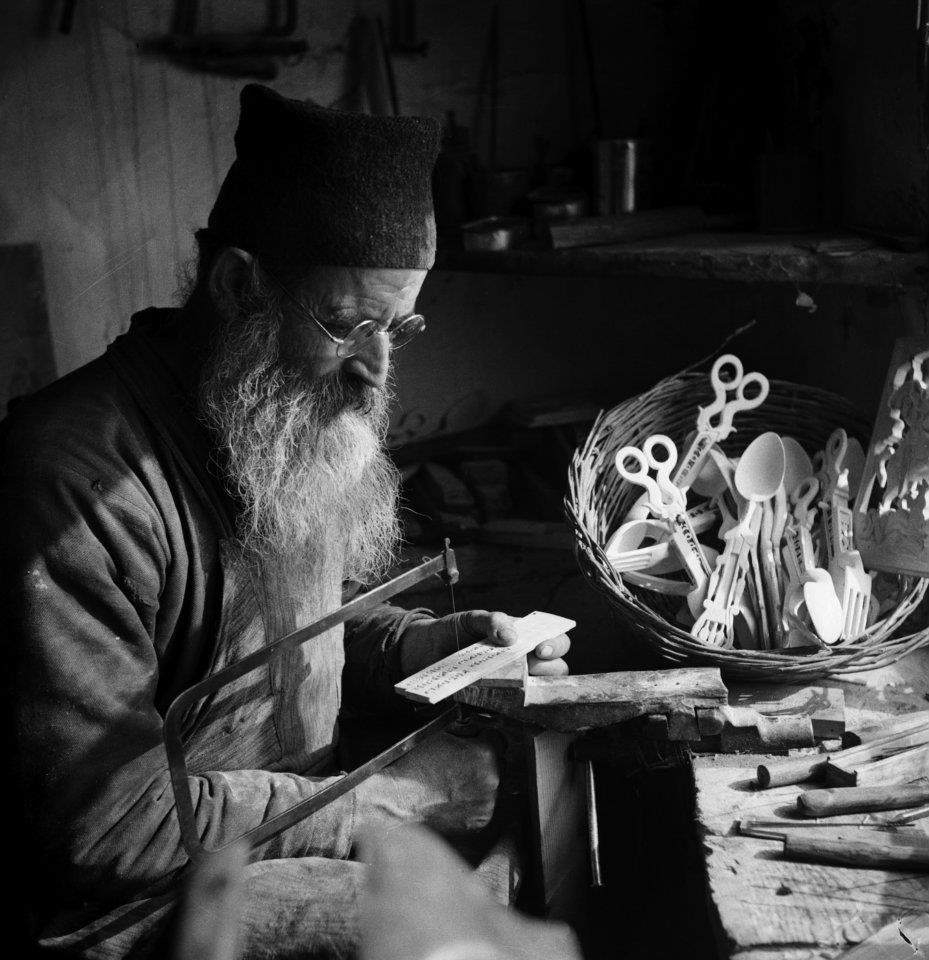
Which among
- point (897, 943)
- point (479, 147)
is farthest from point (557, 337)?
point (897, 943)

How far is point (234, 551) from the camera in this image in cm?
211

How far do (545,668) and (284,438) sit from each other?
79 cm

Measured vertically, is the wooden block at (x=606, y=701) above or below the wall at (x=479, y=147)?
below

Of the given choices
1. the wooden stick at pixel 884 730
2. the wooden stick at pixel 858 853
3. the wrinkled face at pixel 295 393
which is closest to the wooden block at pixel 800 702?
the wooden stick at pixel 884 730

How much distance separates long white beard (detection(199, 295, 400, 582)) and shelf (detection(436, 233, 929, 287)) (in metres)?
1.41

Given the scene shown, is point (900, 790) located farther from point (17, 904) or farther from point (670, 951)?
point (17, 904)

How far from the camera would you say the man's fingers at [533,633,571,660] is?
96.8 inches

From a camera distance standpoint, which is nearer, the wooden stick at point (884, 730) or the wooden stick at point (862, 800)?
the wooden stick at point (862, 800)

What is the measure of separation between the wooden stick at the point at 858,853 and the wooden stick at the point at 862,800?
86mm

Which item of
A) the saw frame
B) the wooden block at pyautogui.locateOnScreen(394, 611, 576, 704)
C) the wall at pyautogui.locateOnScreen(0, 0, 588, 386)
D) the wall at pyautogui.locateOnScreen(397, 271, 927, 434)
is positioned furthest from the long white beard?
the wall at pyautogui.locateOnScreen(397, 271, 927, 434)

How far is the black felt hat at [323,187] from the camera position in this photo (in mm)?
2021

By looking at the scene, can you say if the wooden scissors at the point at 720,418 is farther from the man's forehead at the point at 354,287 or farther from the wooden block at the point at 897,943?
the wooden block at the point at 897,943

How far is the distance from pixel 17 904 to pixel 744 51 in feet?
12.9

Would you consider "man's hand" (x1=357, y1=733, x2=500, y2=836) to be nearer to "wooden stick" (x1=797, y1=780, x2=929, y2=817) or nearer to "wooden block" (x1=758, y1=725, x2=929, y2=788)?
"wooden block" (x1=758, y1=725, x2=929, y2=788)
